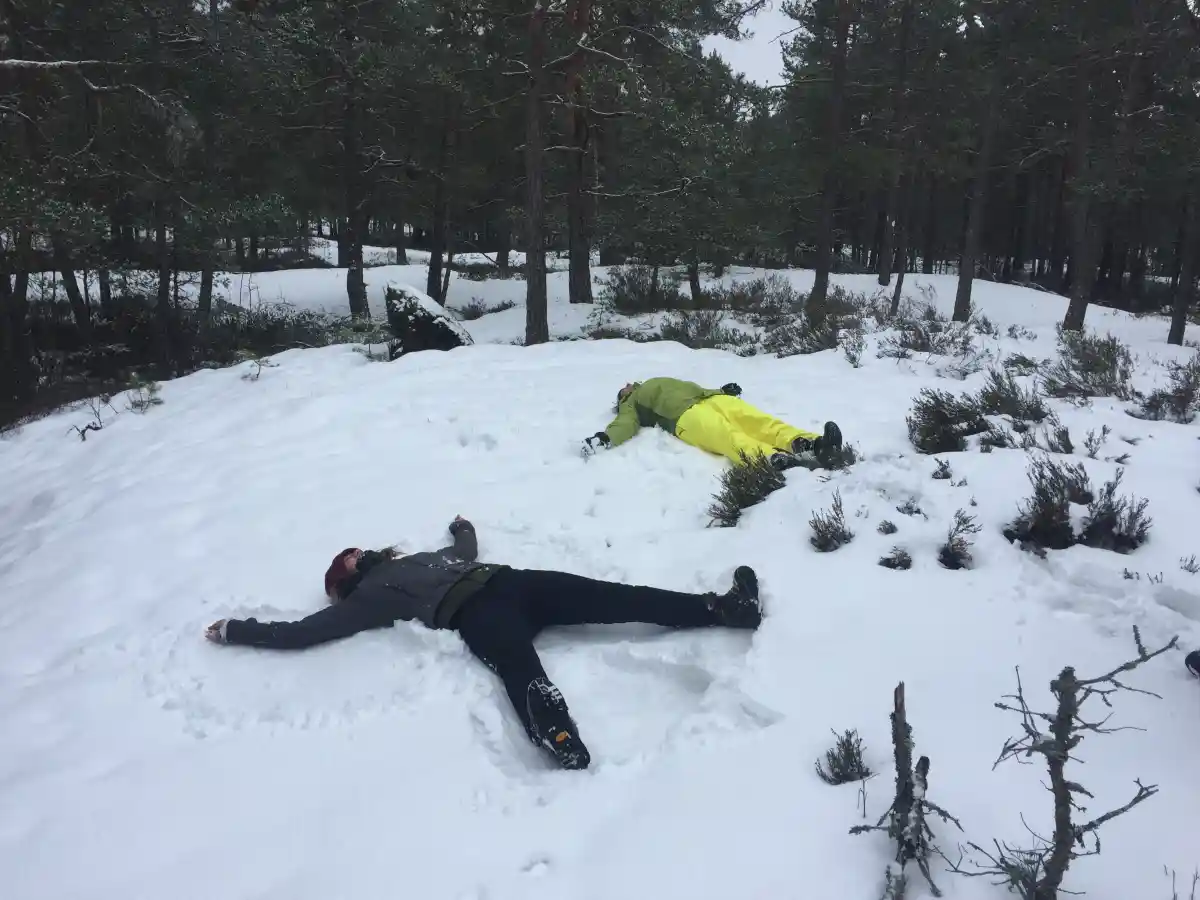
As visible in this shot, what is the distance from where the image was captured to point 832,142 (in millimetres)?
14609

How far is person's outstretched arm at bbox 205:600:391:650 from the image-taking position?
3.34 metres

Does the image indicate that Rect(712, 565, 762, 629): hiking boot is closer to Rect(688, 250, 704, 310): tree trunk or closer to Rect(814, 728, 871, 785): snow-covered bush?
Rect(814, 728, 871, 785): snow-covered bush

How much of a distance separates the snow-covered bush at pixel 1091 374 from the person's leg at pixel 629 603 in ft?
11.4

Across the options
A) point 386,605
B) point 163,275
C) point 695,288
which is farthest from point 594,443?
point 695,288

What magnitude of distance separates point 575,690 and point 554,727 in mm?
403

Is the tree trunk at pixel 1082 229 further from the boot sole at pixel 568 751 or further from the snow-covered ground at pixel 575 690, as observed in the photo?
the boot sole at pixel 568 751

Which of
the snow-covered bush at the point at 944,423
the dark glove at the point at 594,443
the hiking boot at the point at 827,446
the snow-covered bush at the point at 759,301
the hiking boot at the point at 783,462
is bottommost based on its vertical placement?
the dark glove at the point at 594,443

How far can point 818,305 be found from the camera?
12.7m


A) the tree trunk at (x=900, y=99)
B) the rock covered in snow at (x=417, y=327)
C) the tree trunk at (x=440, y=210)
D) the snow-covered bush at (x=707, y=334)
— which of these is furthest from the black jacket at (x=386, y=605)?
the tree trunk at (x=900, y=99)

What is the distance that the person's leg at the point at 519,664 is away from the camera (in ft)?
8.57

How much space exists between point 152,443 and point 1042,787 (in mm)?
6958

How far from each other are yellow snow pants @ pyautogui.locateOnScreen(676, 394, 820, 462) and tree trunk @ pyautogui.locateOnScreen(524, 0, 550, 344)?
20.9 ft

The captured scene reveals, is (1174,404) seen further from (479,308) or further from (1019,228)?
(1019,228)

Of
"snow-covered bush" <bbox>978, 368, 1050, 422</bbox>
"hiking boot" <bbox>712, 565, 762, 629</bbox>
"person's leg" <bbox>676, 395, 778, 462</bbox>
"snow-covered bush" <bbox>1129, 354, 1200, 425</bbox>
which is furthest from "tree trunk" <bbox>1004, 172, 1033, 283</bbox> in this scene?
"hiking boot" <bbox>712, 565, 762, 629</bbox>
